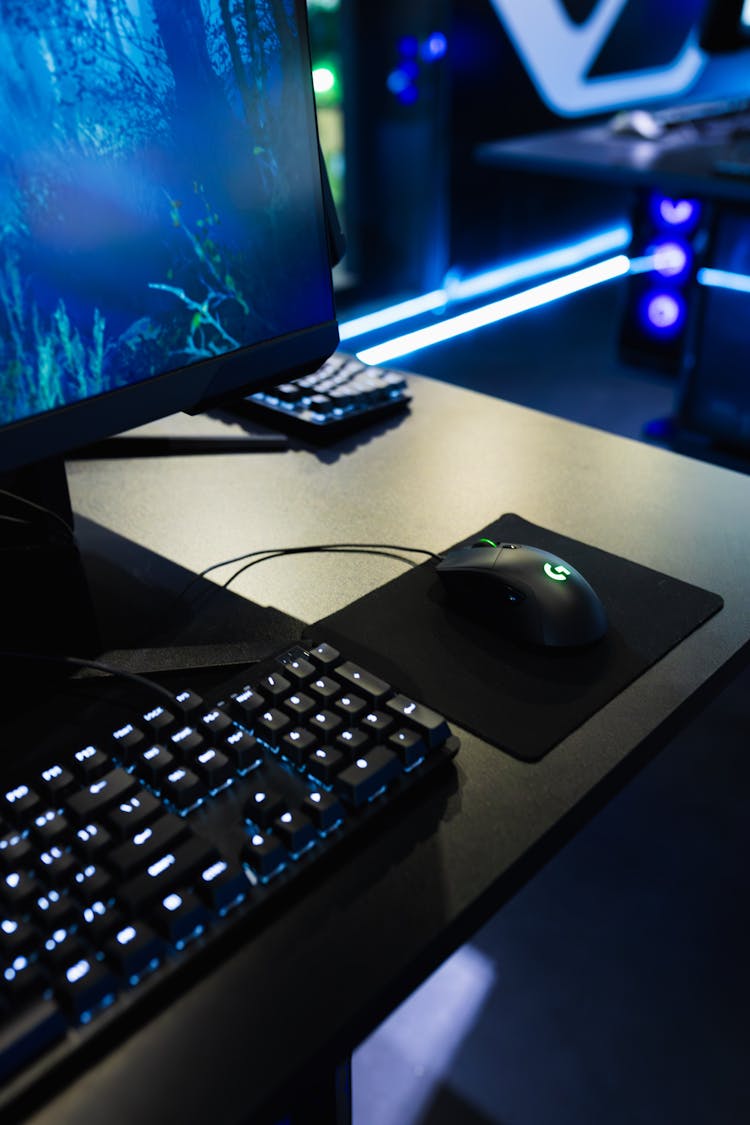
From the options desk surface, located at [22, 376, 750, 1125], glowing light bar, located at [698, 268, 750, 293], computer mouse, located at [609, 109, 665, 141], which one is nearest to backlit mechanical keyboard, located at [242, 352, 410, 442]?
desk surface, located at [22, 376, 750, 1125]

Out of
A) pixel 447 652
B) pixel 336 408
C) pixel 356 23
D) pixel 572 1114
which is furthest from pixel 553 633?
pixel 356 23

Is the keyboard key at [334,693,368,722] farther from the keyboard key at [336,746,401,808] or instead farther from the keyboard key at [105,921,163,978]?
the keyboard key at [105,921,163,978]

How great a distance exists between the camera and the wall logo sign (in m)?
3.59

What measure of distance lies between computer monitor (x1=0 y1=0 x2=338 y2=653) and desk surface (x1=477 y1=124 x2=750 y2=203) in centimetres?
164

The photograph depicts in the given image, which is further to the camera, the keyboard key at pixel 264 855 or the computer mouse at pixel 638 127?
the computer mouse at pixel 638 127

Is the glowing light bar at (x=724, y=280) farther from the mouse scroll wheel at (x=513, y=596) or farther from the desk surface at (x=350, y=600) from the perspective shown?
the mouse scroll wheel at (x=513, y=596)

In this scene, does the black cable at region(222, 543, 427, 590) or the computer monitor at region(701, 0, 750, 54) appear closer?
→ the black cable at region(222, 543, 427, 590)

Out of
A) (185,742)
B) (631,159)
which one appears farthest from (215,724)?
(631,159)

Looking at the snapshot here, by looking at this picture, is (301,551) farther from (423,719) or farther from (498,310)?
(498,310)

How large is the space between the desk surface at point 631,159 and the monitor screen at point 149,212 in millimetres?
1640

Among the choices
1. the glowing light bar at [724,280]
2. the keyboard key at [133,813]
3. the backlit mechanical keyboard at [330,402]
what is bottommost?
the glowing light bar at [724,280]

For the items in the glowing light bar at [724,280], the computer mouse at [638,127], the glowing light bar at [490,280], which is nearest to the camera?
the glowing light bar at [724,280]

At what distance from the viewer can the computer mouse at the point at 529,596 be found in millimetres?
650

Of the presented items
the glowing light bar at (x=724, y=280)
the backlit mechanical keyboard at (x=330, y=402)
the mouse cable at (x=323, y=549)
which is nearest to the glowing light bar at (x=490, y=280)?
the glowing light bar at (x=724, y=280)
